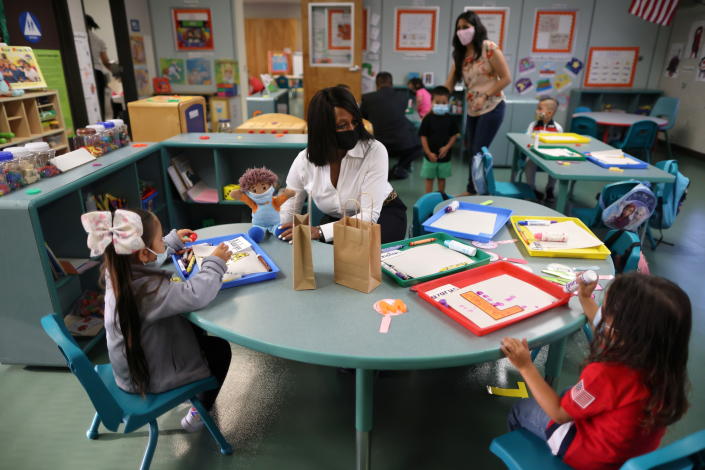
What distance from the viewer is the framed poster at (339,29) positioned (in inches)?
266

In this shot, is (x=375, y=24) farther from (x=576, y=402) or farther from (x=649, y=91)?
(x=576, y=402)

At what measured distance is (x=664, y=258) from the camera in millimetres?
3760

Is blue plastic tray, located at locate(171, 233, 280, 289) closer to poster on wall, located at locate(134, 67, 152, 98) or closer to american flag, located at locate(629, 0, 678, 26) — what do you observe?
poster on wall, located at locate(134, 67, 152, 98)

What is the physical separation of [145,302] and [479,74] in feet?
11.7

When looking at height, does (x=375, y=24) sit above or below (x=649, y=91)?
above

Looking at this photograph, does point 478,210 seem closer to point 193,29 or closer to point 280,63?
point 193,29

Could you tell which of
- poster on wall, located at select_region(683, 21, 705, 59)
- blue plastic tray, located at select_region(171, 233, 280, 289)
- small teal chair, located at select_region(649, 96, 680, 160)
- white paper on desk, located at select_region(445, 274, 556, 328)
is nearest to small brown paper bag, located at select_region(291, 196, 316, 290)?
blue plastic tray, located at select_region(171, 233, 280, 289)

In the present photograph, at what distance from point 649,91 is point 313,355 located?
828cm

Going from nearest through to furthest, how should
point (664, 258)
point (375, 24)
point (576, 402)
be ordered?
point (576, 402)
point (664, 258)
point (375, 24)

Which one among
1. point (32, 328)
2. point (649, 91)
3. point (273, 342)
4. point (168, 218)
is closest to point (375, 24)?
point (649, 91)

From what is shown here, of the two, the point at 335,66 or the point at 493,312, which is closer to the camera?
the point at 493,312

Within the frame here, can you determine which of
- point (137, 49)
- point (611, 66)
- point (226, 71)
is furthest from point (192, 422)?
point (611, 66)

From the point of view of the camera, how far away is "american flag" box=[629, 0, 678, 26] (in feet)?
22.5

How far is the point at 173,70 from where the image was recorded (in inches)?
285
